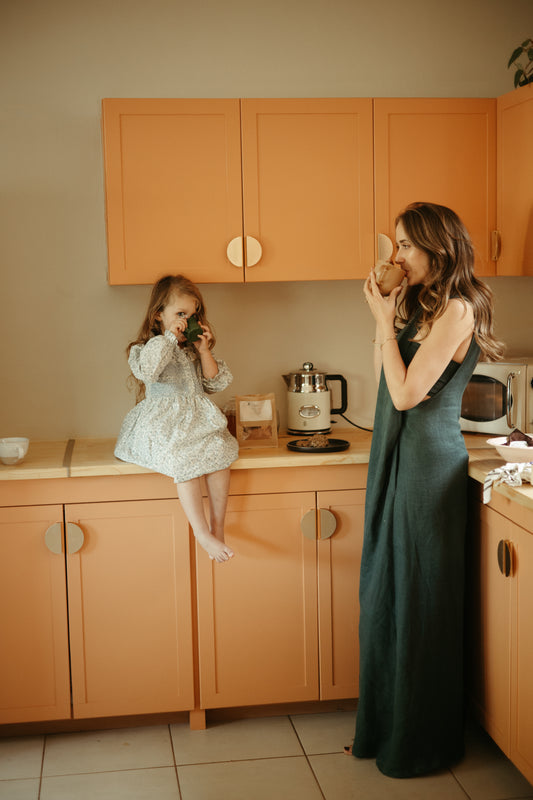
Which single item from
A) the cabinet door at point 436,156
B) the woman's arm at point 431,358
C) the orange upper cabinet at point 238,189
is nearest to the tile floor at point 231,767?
the woman's arm at point 431,358

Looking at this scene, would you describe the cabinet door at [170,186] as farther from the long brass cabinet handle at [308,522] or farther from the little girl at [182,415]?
the long brass cabinet handle at [308,522]

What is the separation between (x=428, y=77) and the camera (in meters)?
2.92

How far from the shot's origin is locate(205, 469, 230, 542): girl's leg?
2.43 m

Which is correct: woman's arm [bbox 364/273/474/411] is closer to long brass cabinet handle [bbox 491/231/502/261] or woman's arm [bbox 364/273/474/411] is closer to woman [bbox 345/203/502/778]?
woman [bbox 345/203/502/778]

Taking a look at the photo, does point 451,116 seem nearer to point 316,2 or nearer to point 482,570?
point 316,2

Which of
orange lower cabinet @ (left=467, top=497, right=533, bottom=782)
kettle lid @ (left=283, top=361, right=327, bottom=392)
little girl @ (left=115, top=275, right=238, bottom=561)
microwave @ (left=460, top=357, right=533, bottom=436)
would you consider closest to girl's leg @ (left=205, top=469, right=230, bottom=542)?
little girl @ (left=115, top=275, right=238, bottom=561)

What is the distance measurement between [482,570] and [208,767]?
3.34ft

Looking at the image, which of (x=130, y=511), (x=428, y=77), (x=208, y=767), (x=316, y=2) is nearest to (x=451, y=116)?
(x=428, y=77)

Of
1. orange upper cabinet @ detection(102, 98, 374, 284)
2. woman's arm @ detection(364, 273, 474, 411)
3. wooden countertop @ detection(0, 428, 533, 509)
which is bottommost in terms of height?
wooden countertop @ detection(0, 428, 533, 509)

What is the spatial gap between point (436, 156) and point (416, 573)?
1.38 m

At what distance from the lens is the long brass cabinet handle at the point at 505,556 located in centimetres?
206

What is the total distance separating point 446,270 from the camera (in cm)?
213

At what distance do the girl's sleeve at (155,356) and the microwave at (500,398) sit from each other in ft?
3.50

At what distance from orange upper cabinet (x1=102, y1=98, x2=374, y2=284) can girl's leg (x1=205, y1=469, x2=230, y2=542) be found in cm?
65
